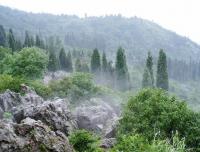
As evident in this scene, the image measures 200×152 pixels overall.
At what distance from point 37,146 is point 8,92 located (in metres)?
39.8

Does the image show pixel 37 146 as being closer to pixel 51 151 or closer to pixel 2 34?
pixel 51 151

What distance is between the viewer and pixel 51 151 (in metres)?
29.6

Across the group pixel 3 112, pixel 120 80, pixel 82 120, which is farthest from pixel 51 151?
pixel 120 80

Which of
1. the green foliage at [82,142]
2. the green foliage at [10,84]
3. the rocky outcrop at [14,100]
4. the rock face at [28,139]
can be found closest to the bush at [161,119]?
the green foliage at [82,142]

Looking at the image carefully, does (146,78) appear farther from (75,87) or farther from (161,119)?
(161,119)

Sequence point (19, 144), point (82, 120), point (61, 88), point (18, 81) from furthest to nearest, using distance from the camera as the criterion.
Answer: point (61, 88) → point (18, 81) → point (82, 120) → point (19, 144)

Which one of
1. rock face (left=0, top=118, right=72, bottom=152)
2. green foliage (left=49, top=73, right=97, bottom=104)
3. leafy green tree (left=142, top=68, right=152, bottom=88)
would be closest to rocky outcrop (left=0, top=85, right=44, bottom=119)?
green foliage (left=49, top=73, right=97, bottom=104)

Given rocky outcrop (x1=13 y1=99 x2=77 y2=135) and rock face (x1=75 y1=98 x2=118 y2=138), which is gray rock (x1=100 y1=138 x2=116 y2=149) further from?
rock face (x1=75 y1=98 x2=118 y2=138)

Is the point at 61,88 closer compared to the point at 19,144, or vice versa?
the point at 19,144

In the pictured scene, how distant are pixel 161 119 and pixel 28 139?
26156 mm

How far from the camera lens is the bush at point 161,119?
51.2 m

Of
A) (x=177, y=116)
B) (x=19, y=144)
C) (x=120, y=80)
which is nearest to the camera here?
(x=19, y=144)

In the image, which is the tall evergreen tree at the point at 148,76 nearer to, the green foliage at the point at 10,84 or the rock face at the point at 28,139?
the green foliage at the point at 10,84

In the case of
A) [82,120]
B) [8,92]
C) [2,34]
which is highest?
[2,34]
